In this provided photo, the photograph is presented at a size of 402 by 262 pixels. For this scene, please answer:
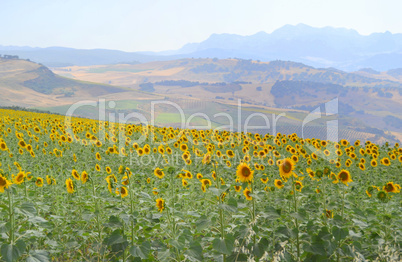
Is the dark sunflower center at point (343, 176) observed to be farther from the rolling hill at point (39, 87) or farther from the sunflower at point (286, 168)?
the rolling hill at point (39, 87)

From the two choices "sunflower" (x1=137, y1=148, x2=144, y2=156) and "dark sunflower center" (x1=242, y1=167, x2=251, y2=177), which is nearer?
"dark sunflower center" (x1=242, y1=167, x2=251, y2=177)

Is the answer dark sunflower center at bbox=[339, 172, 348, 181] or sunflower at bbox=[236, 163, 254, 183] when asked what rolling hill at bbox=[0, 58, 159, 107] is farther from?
dark sunflower center at bbox=[339, 172, 348, 181]

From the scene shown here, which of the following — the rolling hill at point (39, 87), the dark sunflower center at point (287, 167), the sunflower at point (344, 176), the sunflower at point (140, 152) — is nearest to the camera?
the dark sunflower center at point (287, 167)

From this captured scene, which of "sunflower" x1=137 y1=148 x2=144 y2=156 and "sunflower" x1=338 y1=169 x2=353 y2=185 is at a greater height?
"sunflower" x1=338 y1=169 x2=353 y2=185

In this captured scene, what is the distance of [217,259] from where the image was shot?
10.2 ft

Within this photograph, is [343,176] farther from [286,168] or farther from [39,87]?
[39,87]

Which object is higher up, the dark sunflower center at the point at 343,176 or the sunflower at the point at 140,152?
the dark sunflower center at the point at 343,176

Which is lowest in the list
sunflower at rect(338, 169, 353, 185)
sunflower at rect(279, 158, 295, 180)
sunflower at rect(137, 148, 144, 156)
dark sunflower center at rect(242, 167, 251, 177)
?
sunflower at rect(137, 148, 144, 156)

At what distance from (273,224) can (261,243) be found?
487 millimetres

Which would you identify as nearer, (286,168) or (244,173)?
(286,168)

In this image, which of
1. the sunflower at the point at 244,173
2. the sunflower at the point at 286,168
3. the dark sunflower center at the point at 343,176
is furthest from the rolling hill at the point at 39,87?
the dark sunflower center at the point at 343,176

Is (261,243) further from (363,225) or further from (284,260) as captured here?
(363,225)

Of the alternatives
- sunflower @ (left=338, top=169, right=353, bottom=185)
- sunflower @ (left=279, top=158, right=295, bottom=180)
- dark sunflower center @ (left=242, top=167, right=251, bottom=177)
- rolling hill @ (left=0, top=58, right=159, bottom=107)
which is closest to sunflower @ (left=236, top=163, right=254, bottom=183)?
dark sunflower center @ (left=242, top=167, right=251, bottom=177)

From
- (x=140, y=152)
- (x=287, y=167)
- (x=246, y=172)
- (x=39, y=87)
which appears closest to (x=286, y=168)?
(x=287, y=167)
